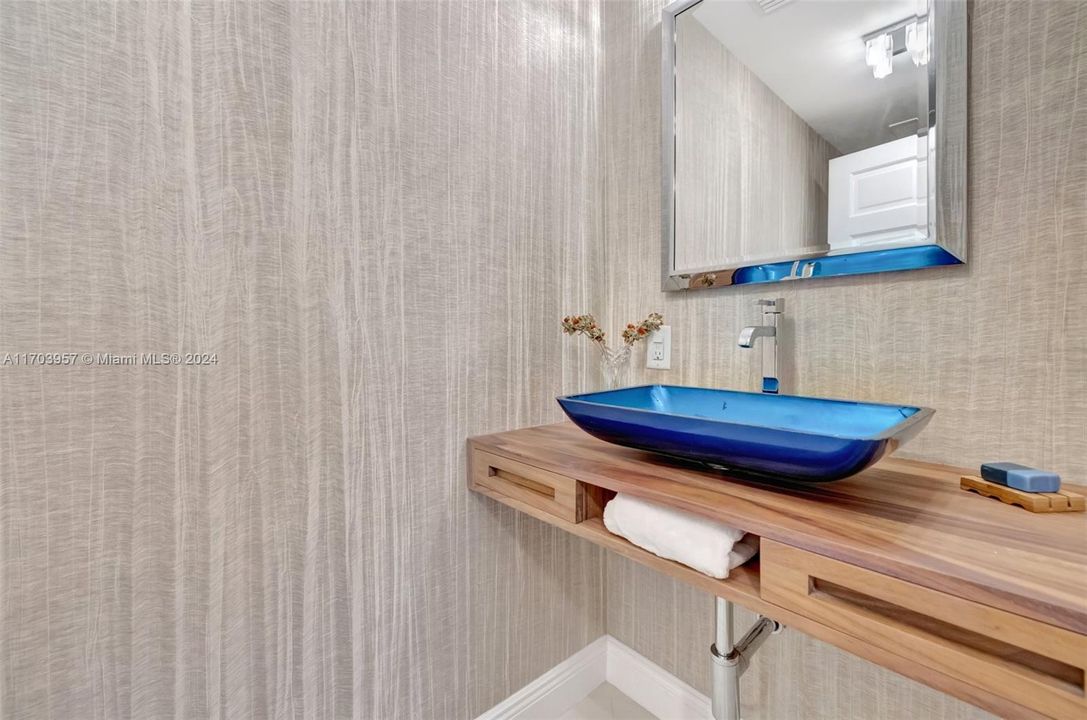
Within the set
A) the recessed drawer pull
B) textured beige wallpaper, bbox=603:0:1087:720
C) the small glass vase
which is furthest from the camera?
the small glass vase

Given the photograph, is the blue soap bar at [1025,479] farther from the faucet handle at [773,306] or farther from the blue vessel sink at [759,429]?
the faucet handle at [773,306]

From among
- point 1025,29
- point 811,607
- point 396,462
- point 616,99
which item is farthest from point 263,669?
point 1025,29

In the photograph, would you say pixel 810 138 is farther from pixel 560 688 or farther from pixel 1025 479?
pixel 560 688

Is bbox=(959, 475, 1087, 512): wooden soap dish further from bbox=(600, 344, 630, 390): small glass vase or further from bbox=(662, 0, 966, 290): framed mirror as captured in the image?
bbox=(600, 344, 630, 390): small glass vase

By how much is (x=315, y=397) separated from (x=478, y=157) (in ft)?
2.32

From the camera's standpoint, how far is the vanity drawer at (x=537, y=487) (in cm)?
93

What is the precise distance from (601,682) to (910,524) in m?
1.23

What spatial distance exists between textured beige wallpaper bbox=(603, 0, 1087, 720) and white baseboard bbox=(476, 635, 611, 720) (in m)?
0.36

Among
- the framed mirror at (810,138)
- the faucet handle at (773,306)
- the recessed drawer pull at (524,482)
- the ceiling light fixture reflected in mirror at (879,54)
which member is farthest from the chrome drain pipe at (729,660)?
the ceiling light fixture reflected in mirror at (879,54)

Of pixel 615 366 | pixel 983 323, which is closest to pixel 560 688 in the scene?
pixel 615 366

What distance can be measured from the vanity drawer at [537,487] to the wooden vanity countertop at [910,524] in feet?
0.10

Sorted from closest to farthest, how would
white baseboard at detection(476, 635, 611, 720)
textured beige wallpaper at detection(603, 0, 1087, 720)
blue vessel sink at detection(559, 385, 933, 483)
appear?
blue vessel sink at detection(559, 385, 933, 483), textured beige wallpaper at detection(603, 0, 1087, 720), white baseboard at detection(476, 635, 611, 720)

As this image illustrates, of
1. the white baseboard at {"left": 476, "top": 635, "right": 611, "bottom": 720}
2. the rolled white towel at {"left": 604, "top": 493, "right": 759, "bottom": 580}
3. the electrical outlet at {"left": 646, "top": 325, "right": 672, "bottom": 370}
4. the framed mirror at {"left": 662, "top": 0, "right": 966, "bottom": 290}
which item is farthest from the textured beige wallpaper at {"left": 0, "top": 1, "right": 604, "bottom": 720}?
the rolled white towel at {"left": 604, "top": 493, "right": 759, "bottom": 580}

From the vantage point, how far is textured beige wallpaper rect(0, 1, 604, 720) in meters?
0.74
